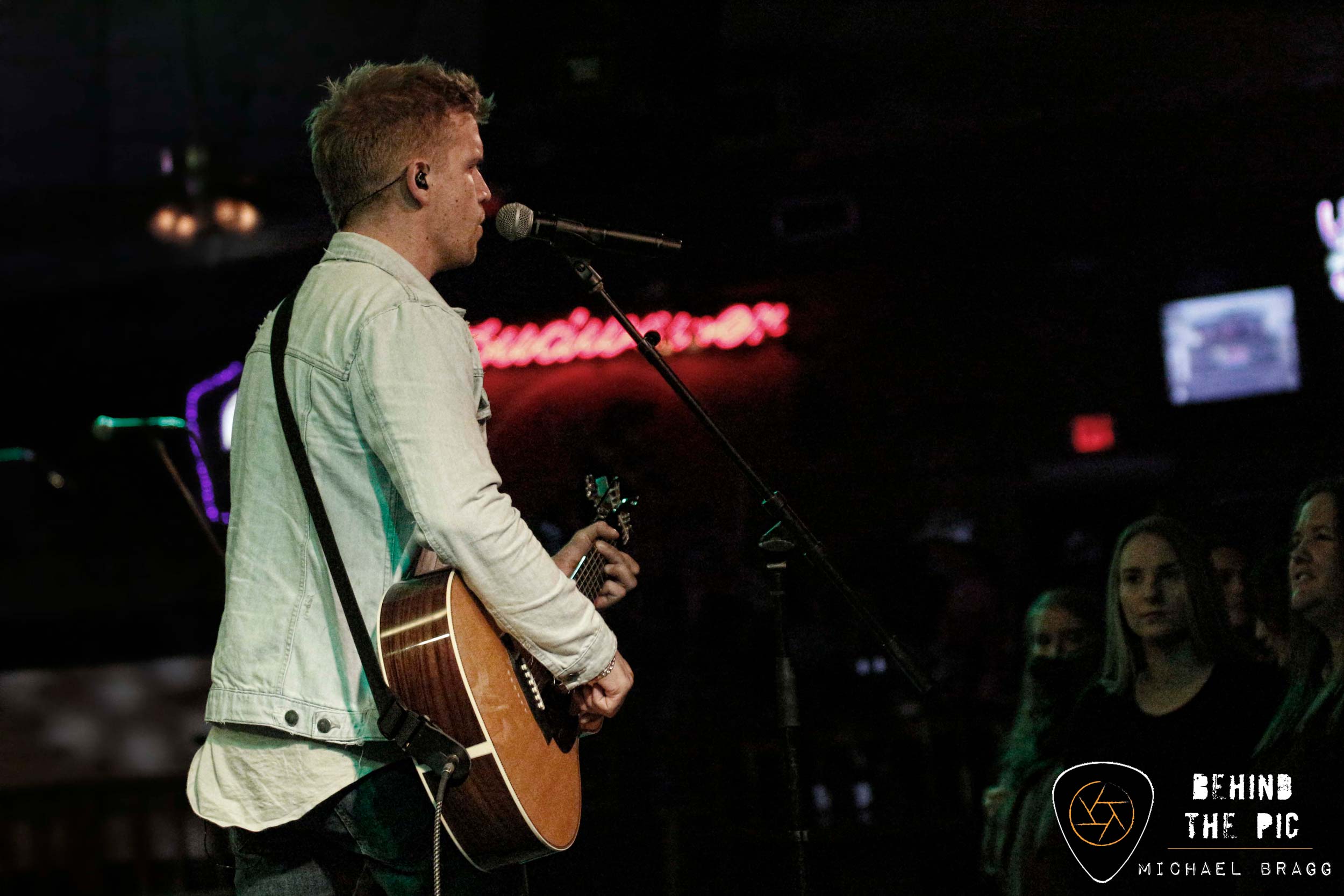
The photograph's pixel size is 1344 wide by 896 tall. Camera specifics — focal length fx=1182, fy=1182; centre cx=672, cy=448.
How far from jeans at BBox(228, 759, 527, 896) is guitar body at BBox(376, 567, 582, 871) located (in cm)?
5

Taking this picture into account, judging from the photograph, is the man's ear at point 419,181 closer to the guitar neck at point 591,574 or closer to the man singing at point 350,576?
the man singing at point 350,576

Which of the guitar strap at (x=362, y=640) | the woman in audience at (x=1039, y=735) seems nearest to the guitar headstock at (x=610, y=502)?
the guitar strap at (x=362, y=640)

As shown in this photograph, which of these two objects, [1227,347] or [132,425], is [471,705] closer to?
[132,425]

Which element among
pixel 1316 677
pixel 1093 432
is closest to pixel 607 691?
pixel 1316 677

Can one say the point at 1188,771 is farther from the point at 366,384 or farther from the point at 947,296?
the point at 947,296

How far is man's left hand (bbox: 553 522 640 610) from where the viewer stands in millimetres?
2275

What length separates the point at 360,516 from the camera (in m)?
1.71

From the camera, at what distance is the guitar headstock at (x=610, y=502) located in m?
2.48

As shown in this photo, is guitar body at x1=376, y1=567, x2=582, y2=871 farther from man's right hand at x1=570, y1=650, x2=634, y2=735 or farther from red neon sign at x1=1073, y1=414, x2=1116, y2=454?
red neon sign at x1=1073, y1=414, x2=1116, y2=454

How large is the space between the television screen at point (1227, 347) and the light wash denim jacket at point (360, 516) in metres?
6.39

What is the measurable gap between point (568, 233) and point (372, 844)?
3.97 feet

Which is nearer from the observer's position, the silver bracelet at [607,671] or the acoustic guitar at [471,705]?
the acoustic guitar at [471,705]

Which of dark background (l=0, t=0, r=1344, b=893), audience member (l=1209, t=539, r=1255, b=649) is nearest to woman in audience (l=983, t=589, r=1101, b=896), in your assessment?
audience member (l=1209, t=539, r=1255, b=649)

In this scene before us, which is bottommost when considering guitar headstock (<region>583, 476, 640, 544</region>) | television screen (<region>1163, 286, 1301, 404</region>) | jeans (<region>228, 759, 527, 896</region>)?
jeans (<region>228, 759, 527, 896</region>)
